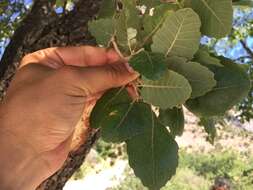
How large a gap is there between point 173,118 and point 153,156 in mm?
96

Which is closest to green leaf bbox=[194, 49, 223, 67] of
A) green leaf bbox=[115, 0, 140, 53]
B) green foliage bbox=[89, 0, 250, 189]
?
green foliage bbox=[89, 0, 250, 189]

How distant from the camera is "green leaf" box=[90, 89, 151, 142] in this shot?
3.40 feet

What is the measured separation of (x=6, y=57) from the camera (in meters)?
2.60

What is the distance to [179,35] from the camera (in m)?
0.95

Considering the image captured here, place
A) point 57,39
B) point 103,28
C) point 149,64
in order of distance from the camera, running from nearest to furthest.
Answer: point 149,64 → point 103,28 → point 57,39

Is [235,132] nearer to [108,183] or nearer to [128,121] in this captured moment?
[108,183]

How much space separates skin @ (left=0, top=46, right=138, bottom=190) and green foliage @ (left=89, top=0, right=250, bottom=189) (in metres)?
0.05

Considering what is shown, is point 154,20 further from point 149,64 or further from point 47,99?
point 47,99

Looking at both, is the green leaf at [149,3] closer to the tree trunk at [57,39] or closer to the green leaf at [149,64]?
the green leaf at [149,64]

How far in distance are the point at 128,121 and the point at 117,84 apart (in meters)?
0.09

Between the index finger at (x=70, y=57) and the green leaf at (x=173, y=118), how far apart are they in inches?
5.9

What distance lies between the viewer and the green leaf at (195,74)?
968mm

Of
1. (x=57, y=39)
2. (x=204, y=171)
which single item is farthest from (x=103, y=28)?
(x=204, y=171)

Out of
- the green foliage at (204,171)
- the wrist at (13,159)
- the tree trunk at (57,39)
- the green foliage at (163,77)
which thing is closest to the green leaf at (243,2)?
the green foliage at (163,77)
